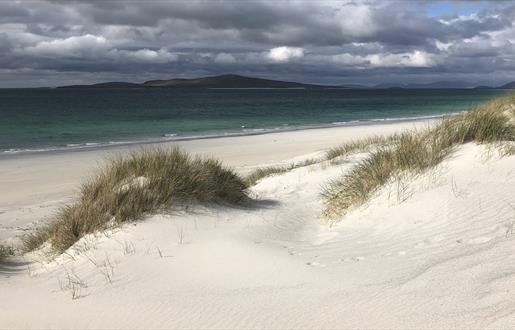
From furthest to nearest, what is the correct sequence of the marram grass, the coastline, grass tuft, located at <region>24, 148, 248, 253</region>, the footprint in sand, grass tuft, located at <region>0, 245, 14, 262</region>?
the coastline → the marram grass → grass tuft, located at <region>24, 148, 248, 253</region> → grass tuft, located at <region>0, 245, 14, 262</region> → the footprint in sand

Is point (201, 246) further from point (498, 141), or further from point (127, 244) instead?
point (498, 141)

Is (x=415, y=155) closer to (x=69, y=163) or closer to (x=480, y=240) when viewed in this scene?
(x=480, y=240)

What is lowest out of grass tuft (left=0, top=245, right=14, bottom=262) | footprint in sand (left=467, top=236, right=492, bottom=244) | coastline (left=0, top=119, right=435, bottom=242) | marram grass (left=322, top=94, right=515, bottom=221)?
Answer: coastline (left=0, top=119, right=435, bottom=242)

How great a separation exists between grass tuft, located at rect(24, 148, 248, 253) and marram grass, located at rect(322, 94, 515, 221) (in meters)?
1.58

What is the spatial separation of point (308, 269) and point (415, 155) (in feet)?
9.85

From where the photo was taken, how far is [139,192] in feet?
20.6

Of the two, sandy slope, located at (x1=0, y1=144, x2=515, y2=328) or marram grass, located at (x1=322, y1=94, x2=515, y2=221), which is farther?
marram grass, located at (x1=322, y1=94, x2=515, y2=221)

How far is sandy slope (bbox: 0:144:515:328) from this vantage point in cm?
340

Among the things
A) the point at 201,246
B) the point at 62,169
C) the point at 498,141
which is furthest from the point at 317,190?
the point at 62,169

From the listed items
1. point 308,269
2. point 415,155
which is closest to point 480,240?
point 308,269

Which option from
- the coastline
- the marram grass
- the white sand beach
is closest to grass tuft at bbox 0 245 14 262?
the white sand beach

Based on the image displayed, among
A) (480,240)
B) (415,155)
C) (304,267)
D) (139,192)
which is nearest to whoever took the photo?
(480,240)

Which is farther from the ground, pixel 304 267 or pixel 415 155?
pixel 415 155

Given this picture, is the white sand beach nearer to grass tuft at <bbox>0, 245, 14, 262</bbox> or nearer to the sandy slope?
the sandy slope
